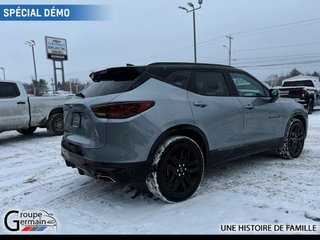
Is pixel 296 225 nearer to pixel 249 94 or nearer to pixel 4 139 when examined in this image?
pixel 249 94

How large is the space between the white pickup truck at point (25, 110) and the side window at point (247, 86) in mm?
6436

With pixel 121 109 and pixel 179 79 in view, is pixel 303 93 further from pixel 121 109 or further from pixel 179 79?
pixel 121 109

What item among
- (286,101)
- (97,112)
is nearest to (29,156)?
Result: (97,112)

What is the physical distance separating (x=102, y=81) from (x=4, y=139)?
22.9ft

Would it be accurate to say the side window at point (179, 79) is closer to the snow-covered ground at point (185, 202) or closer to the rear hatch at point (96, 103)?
the rear hatch at point (96, 103)

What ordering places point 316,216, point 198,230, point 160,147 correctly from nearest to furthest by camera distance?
point 198,230 → point 316,216 → point 160,147

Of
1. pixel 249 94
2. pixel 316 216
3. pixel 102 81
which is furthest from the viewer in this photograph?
pixel 249 94

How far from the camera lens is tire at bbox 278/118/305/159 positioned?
5902 mm

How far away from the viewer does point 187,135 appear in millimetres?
4191

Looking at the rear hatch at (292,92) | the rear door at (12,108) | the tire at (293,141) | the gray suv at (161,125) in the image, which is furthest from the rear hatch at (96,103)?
the rear hatch at (292,92)

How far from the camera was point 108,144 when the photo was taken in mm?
3627

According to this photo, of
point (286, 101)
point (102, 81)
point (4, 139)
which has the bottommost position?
point (4, 139)

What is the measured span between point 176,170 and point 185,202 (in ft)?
1.42

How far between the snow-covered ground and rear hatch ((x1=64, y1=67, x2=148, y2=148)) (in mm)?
850
